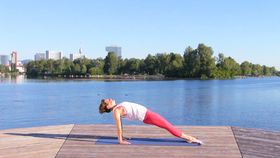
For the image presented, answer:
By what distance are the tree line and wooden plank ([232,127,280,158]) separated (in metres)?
129

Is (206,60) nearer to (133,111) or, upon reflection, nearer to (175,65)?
(175,65)

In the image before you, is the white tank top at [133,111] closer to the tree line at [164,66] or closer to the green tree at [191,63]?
the tree line at [164,66]

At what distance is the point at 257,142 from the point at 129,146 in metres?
2.59

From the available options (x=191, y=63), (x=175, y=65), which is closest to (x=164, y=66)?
(x=175, y=65)

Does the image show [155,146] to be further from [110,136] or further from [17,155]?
[17,155]

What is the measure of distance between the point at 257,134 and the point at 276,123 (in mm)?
21564

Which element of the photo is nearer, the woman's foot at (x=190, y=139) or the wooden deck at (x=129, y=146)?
the wooden deck at (x=129, y=146)

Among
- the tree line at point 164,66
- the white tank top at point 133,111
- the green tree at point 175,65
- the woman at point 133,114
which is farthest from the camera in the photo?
the green tree at point 175,65

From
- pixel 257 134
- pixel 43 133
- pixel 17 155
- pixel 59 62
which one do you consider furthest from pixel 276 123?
pixel 59 62

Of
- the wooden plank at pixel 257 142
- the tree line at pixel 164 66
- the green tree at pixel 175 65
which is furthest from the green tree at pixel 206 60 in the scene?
the wooden plank at pixel 257 142

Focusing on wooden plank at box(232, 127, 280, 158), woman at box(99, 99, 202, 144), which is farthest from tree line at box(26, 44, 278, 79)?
woman at box(99, 99, 202, 144)

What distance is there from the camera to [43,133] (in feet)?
31.4

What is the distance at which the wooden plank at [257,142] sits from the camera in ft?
24.9

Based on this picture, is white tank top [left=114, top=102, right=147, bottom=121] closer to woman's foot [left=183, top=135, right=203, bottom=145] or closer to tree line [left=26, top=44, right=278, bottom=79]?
woman's foot [left=183, top=135, right=203, bottom=145]
